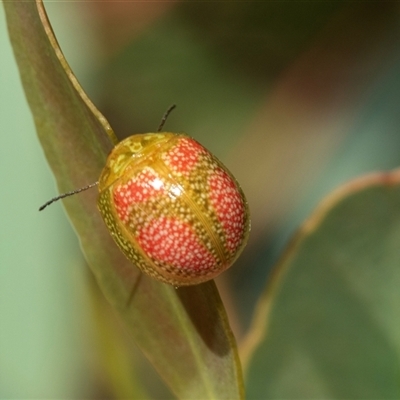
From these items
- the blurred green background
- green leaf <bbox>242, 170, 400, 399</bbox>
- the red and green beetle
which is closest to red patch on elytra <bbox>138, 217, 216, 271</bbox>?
the red and green beetle

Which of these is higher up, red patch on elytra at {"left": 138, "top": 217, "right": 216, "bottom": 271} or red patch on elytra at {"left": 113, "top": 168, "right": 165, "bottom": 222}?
red patch on elytra at {"left": 113, "top": 168, "right": 165, "bottom": 222}

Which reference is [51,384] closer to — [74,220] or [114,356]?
[114,356]

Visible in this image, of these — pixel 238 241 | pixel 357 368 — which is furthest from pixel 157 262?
pixel 357 368

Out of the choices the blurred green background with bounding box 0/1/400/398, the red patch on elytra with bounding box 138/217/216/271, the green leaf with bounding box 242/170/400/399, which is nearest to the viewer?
the red patch on elytra with bounding box 138/217/216/271

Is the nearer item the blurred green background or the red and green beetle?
the red and green beetle

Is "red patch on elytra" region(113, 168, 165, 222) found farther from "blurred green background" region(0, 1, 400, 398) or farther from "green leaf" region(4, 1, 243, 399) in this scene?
"blurred green background" region(0, 1, 400, 398)

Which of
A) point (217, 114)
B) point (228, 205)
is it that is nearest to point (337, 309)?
point (228, 205)

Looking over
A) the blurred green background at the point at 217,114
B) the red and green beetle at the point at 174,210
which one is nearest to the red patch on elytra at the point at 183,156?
Result: the red and green beetle at the point at 174,210
